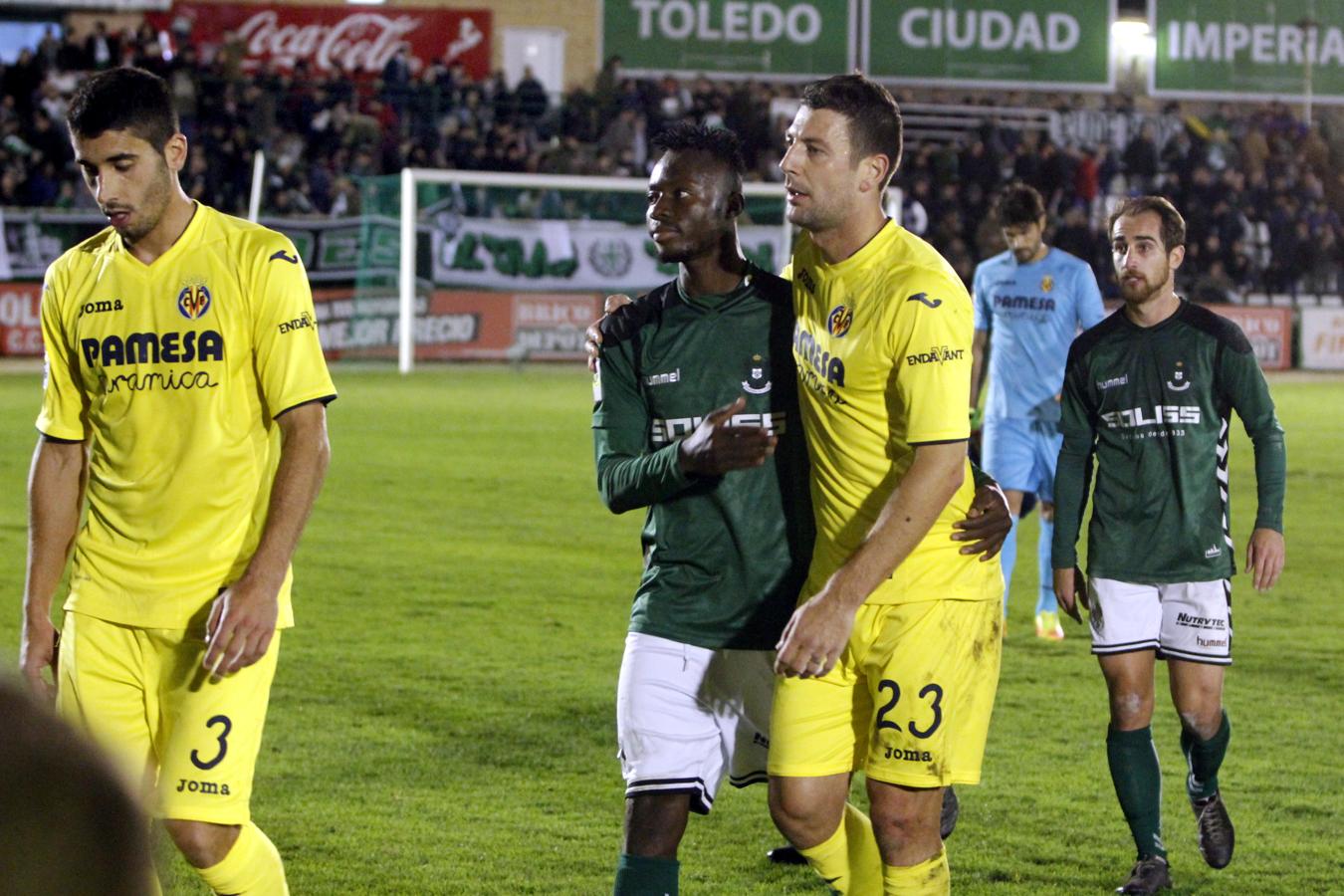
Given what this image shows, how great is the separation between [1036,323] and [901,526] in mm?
5217

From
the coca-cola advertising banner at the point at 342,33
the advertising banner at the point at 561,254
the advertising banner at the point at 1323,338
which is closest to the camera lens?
the advertising banner at the point at 561,254

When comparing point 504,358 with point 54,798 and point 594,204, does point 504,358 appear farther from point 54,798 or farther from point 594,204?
point 54,798

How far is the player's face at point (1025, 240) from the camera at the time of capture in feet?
26.9

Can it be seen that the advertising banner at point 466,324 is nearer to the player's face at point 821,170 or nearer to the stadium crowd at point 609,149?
the stadium crowd at point 609,149

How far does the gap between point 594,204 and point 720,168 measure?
2235cm

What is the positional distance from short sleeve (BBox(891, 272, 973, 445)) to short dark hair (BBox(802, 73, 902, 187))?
0.29 m

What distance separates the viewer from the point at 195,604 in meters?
3.63

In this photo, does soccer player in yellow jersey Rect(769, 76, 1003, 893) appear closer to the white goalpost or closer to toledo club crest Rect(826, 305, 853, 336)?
toledo club crest Rect(826, 305, 853, 336)

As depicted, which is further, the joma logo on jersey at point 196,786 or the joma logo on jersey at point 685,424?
the joma logo on jersey at point 685,424

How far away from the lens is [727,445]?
348cm

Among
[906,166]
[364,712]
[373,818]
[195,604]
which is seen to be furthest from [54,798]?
[906,166]

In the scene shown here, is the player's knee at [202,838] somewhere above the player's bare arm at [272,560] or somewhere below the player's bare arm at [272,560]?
below

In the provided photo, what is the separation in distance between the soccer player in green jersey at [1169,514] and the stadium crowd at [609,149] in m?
20.5

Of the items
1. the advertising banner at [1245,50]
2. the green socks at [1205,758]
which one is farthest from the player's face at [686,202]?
the advertising banner at [1245,50]
